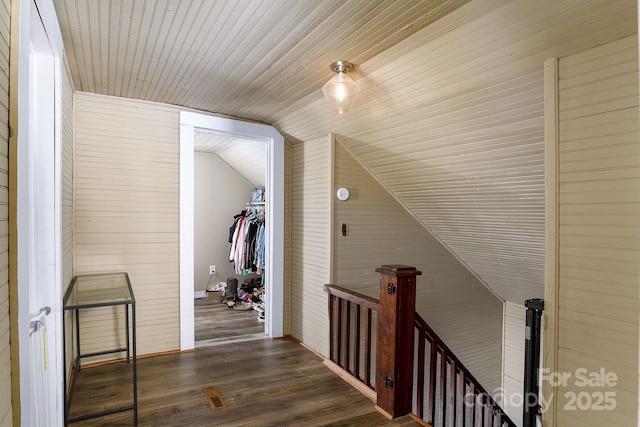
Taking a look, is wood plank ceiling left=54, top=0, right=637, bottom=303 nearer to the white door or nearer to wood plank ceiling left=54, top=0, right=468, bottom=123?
wood plank ceiling left=54, top=0, right=468, bottom=123

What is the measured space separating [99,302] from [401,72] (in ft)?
7.63

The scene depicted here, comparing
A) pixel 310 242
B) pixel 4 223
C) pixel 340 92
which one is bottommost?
pixel 310 242

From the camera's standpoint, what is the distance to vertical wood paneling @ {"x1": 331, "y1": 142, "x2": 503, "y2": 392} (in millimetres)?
3494

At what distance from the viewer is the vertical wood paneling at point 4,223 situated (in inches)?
39.9

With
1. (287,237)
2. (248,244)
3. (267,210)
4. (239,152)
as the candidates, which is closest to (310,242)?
(287,237)

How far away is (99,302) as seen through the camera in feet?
7.44

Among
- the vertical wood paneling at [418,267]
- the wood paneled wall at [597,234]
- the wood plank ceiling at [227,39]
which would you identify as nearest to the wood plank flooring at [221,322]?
the vertical wood paneling at [418,267]

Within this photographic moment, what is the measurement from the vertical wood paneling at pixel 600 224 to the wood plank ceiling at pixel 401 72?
18 cm

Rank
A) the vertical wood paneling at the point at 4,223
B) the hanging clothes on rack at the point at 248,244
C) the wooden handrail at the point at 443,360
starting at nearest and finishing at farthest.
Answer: the vertical wood paneling at the point at 4,223, the wooden handrail at the point at 443,360, the hanging clothes on rack at the point at 248,244

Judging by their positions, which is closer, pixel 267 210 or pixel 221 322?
pixel 267 210

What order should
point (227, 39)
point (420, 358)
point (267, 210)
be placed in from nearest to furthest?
point (227, 39) → point (420, 358) → point (267, 210)

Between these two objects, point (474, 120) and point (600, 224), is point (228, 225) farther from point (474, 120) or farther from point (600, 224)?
point (600, 224)

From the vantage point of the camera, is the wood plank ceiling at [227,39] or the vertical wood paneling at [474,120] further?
the wood plank ceiling at [227,39]

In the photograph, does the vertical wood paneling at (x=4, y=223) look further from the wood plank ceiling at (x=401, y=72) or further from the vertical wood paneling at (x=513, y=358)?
the vertical wood paneling at (x=513, y=358)
